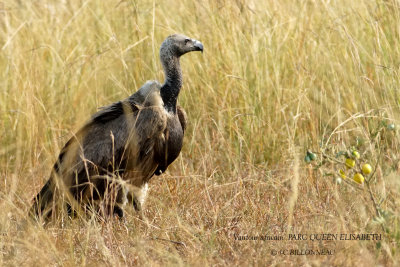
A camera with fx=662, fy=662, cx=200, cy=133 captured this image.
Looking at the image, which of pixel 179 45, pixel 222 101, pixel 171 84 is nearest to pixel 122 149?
pixel 171 84

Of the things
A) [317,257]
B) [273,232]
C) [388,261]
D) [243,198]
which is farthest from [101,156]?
[388,261]

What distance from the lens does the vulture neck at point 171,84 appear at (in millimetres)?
4820

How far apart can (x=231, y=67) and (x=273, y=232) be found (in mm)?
1947

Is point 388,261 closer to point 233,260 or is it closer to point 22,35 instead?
point 233,260

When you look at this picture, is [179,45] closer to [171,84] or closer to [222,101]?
[171,84]

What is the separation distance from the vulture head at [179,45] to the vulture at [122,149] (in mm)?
256

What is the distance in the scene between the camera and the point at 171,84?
4930mm

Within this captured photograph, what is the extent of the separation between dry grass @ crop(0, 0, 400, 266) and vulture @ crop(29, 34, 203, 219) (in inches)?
6.9

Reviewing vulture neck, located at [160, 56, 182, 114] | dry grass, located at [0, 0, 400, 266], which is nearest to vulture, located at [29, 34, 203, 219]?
vulture neck, located at [160, 56, 182, 114]

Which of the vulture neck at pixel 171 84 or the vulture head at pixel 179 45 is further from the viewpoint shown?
the vulture head at pixel 179 45

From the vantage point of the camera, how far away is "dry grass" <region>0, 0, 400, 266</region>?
4.27 m

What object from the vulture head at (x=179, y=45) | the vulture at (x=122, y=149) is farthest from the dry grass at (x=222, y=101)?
the vulture head at (x=179, y=45)

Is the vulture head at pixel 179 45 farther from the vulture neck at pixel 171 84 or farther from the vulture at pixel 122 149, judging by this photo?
the vulture at pixel 122 149

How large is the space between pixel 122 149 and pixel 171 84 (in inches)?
24.2
